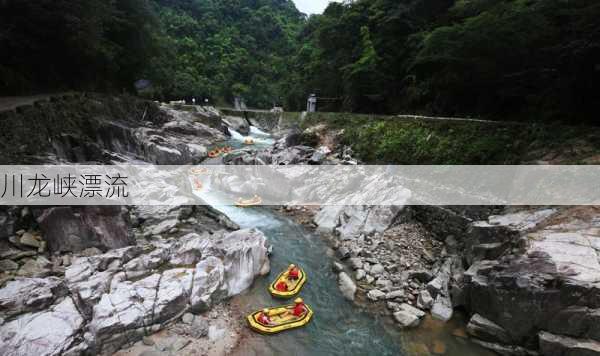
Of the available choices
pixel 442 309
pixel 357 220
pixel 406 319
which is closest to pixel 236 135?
pixel 357 220

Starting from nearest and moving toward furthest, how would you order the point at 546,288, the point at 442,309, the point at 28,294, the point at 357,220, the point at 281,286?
the point at 546,288
the point at 28,294
the point at 442,309
the point at 281,286
the point at 357,220

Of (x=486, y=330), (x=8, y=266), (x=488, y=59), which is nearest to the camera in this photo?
(x=486, y=330)

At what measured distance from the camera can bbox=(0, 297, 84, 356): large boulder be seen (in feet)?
20.5

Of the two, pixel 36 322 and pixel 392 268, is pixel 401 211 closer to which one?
pixel 392 268

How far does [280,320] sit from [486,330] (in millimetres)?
5912

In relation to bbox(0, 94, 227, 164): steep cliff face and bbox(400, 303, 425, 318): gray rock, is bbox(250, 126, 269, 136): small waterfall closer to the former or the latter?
bbox(0, 94, 227, 164): steep cliff face

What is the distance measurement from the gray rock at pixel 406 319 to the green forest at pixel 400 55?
10.0 m

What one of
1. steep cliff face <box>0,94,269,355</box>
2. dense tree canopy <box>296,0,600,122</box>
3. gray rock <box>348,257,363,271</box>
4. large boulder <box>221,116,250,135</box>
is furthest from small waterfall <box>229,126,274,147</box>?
gray rock <box>348,257,363,271</box>

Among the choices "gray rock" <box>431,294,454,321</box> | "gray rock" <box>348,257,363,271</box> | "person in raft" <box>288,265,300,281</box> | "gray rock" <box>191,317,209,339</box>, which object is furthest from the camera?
"gray rock" <box>348,257,363,271</box>

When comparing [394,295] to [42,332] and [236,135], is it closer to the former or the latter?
[42,332]

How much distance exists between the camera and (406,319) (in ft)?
28.6

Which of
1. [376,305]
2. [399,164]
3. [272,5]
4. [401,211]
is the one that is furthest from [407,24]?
[272,5]

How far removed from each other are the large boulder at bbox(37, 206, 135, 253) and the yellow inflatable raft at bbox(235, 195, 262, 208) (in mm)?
6897

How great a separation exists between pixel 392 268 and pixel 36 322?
10.8 metres
